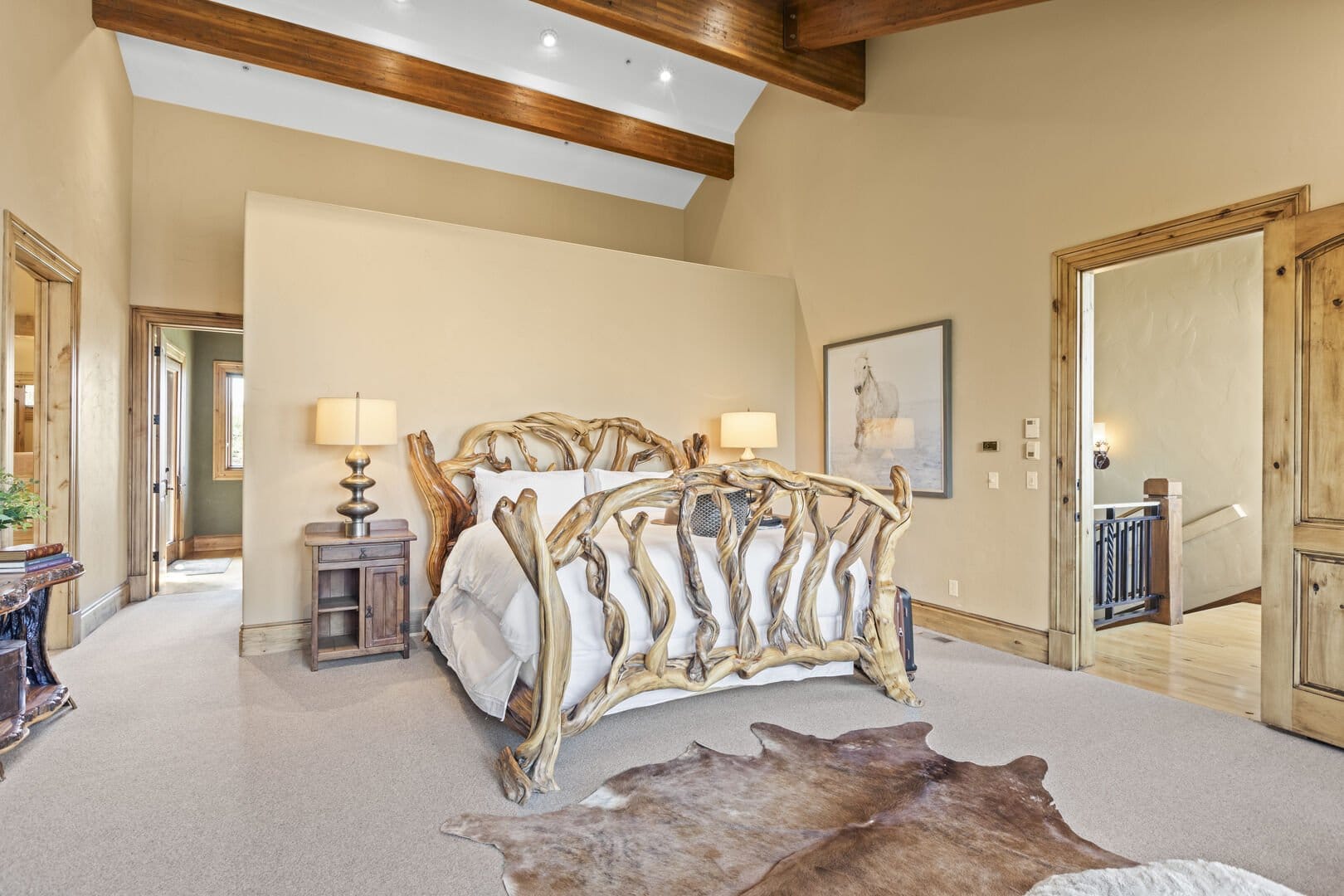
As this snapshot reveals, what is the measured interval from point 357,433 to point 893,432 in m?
3.44

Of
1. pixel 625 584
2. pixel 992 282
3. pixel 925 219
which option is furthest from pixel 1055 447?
pixel 625 584

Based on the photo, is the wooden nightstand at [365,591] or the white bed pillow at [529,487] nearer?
the wooden nightstand at [365,591]

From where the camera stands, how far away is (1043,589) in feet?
12.8

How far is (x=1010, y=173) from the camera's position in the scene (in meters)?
4.05

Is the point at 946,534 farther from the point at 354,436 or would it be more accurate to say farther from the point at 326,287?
the point at 326,287

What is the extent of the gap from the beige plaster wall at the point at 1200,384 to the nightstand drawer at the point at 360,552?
5715 mm

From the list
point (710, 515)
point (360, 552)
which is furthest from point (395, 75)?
point (710, 515)

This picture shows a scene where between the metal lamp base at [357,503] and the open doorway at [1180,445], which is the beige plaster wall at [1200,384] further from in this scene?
the metal lamp base at [357,503]

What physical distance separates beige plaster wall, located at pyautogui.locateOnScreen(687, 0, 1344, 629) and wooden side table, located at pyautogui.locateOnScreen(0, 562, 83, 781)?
4544 mm

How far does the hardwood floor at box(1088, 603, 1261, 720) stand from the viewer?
3389 mm

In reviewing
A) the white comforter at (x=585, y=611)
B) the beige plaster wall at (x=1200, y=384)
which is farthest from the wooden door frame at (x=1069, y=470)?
the beige plaster wall at (x=1200, y=384)

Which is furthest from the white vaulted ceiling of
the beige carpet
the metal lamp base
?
the beige carpet

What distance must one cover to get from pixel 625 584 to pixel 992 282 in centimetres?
298

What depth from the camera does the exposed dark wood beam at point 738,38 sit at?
3979mm
